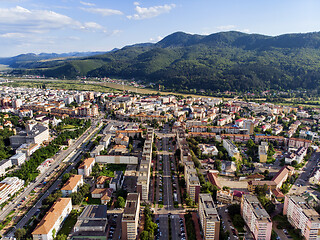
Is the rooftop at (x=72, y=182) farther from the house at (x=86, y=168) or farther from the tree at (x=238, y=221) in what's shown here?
the tree at (x=238, y=221)

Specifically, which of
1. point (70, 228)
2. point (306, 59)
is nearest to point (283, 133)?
point (70, 228)

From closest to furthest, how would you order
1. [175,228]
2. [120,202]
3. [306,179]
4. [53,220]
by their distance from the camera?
[53,220] → [175,228] → [120,202] → [306,179]

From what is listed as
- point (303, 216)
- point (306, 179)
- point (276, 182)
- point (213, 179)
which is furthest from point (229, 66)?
point (303, 216)

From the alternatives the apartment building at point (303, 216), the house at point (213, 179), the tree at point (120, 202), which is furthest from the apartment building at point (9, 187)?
the apartment building at point (303, 216)

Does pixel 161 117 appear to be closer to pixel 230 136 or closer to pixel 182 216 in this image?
pixel 230 136

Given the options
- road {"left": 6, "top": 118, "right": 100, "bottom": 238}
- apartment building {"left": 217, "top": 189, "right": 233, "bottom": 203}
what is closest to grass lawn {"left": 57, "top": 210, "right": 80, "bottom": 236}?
road {"left": 6, "top": 118, "right": 100, "bottom": 238}

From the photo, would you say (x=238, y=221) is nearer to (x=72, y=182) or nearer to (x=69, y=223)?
Result: (x=69, y=223)

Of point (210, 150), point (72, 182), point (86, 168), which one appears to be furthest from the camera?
point (210, 150)
